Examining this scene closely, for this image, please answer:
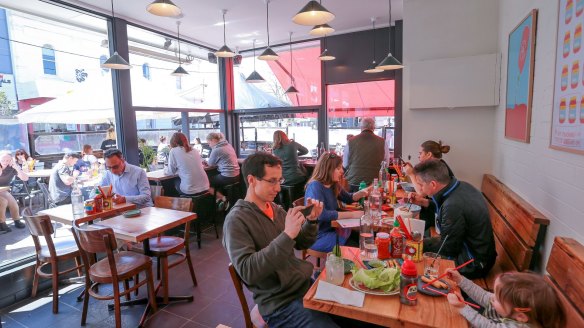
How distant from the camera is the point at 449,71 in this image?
161 inches

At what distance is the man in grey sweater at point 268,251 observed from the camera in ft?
5.18

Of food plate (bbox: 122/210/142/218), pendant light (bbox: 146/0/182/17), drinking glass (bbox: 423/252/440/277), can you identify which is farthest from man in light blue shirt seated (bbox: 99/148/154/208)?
drinking glass (bbox: 423/252/440/277)

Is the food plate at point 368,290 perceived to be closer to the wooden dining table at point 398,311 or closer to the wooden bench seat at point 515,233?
the wooden dining table at point 398,311

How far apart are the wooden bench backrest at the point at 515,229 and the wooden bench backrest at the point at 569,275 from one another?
27 cm

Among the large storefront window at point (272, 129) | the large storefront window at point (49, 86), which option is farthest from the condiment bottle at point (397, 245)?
the large storefront window at point (272, 129)

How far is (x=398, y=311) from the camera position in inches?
54.9

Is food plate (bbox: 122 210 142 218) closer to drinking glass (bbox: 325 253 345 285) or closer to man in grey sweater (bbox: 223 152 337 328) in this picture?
man in grey sweater (bbox: 223 152 337 328)

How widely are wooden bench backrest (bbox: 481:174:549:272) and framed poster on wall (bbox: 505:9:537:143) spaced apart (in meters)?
0.53

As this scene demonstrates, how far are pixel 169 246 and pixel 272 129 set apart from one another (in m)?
4.38

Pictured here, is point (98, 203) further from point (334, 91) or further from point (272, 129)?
point (334, 91)

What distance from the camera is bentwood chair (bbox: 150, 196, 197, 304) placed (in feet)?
10.1

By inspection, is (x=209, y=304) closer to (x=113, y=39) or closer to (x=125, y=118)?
(x=125, y=118)

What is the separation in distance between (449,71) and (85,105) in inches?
192

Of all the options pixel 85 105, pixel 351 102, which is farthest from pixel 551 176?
pixel 85 105
